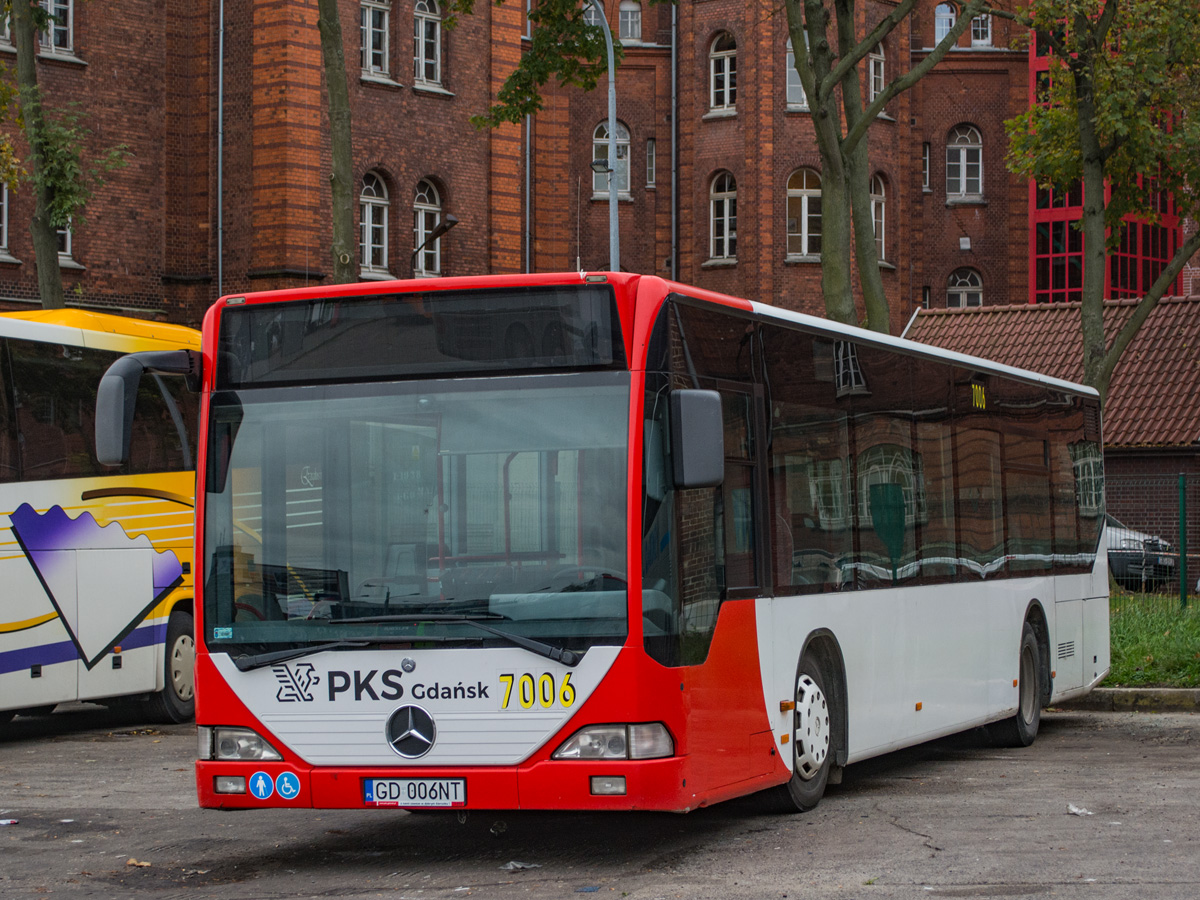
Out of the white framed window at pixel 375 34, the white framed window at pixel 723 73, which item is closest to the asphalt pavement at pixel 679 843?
the white framed window at pixel 375 34

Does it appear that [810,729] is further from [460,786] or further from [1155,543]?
[1155,543]

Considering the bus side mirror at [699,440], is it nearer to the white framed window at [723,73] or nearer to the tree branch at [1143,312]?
the tree branch at [1143,312]

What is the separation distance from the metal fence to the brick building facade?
379 inches

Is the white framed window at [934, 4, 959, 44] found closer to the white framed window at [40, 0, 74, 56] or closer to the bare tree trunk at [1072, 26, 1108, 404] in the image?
the white framed window at [40, 0, 74, 56]

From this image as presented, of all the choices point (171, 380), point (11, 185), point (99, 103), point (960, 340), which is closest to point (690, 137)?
point (960, 340)

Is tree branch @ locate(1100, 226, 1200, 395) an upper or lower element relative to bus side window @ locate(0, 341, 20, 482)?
upper

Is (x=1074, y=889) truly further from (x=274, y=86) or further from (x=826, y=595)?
(x=274, y=86)

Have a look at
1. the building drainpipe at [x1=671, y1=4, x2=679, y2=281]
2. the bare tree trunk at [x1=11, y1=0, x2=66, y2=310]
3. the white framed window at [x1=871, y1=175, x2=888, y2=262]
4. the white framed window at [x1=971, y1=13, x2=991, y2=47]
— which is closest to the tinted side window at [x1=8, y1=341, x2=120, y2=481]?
the bare tree trunk at [x1=11, y1=0, x2=66, y2=310]

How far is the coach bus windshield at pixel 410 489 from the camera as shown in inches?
304

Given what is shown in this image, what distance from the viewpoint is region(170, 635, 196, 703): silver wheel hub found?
52.7 feet


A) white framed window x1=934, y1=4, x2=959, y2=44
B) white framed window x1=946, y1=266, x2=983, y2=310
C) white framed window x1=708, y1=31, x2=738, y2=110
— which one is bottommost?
white framed window x1=946, y1=266, x2=983, y2=310

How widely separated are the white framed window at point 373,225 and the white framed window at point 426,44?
2.57 meters

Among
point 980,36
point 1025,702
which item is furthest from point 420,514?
point 980,36

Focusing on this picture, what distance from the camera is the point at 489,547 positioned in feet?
25.5
